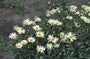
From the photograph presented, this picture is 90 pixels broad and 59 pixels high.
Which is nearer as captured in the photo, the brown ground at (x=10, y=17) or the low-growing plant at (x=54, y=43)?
the low-growing plant at (x=54, y=43)

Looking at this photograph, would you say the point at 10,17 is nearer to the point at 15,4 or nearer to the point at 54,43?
the point at 15,4

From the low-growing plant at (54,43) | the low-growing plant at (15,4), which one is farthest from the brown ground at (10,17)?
the low-growing plant at (54,43)

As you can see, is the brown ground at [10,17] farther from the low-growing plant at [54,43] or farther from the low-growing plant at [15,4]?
the low-growing plant at [54,43]

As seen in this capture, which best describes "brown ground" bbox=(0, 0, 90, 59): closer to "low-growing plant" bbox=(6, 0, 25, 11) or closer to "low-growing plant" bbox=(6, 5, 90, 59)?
"low-growing plant" bbox=(6, 0, 25, 11)

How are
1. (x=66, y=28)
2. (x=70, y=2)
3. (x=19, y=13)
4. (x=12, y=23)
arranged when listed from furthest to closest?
(x=70, y=2), (x=19, y=13), (x=12, y=23), (x=66, y=28)

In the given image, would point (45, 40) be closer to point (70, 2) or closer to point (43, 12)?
point (43, 12)

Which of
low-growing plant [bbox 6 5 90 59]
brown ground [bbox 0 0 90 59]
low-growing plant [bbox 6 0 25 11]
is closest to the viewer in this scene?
low-growing plant [bbox 6 5 90 59]

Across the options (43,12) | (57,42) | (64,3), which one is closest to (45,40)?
(57,42)

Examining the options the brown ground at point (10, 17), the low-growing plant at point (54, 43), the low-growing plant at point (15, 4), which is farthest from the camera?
the low-growing plant at point (15, 4)

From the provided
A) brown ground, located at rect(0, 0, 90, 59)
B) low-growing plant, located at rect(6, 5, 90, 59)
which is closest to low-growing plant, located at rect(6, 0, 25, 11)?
brown ground, located at rect(0, 0, 90, 59)

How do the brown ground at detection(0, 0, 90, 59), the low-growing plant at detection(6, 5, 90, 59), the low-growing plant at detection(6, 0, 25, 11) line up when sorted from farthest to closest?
the low-growing plant at detection(6, 0, 25, 11), the brown ground at detection(0, 0, 90, 59), the low-growing plant at detection(6, 5, 90, 59)

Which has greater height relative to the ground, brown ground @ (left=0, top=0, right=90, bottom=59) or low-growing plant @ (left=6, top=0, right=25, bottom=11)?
low-growing plant @ (left=6, top=0, right=25, bottom=11)

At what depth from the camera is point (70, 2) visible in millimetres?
4922

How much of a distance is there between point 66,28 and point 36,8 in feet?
6.26
